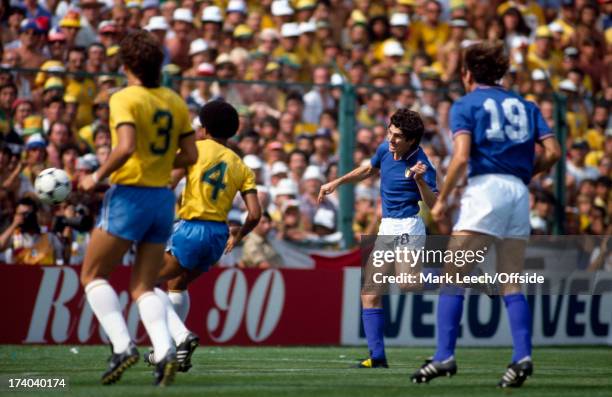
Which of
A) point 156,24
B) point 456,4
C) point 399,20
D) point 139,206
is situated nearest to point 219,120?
point 139,206

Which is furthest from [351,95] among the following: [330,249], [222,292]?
[222,292]

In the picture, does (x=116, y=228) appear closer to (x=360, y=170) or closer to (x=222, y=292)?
(x=360, y=170)

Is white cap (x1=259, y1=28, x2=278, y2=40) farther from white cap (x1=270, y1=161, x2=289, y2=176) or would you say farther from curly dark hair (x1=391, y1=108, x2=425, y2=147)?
Result: curly dark hair (x1=391, y1=108, x2=425, y2=147)

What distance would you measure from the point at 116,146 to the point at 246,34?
33.5ft

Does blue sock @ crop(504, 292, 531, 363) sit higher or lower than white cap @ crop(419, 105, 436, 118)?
lower

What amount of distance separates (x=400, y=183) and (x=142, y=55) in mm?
3677

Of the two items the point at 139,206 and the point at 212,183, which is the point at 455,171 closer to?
the point at 139,206

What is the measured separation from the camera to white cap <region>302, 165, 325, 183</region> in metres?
16.2

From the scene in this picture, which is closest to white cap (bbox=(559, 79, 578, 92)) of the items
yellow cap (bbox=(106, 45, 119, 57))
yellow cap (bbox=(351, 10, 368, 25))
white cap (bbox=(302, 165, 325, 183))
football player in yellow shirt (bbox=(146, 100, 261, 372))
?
yellow cap (bbox=(351, 10, 368, 25))

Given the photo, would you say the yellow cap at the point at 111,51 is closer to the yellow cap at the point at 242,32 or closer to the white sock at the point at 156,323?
the yellow cap at the point at 242,32

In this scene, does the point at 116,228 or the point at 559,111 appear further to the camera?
the point at 559,111

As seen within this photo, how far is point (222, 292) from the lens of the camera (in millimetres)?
15500

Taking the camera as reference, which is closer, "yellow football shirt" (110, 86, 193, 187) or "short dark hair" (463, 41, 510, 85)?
"yellow football shirt" (110, 86, 193, 187)

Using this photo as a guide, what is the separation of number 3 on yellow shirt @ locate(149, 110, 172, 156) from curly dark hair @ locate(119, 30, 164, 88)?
0.73 ft
